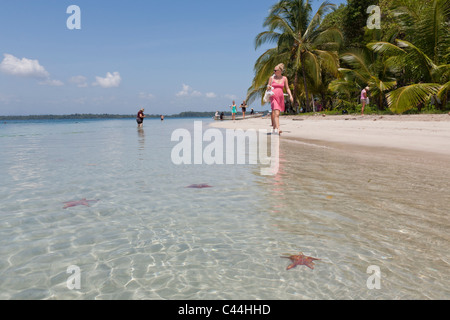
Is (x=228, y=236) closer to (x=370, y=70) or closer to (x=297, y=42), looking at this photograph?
(x=370, y=70)

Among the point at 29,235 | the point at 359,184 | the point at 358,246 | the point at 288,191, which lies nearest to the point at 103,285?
the point at 29,235

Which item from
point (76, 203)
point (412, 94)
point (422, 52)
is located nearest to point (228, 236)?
point (76, 203)

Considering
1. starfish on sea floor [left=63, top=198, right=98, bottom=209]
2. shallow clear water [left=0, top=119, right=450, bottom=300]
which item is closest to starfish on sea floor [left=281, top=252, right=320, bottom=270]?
shallow clear water [left=0, top=119, right=450, bottom=300]

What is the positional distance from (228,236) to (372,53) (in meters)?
24.2

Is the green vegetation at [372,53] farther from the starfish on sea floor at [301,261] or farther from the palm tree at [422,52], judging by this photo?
the starfish on sea floor at [301,261]

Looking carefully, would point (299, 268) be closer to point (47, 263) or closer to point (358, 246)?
point (358, 246)

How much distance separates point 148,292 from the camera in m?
2.34

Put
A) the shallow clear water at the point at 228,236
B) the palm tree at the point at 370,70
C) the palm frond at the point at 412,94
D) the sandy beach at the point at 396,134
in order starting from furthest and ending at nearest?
the palm tree at the point at 370,70 < the palm frond at the point at 412,94 < the sandy beach at the point at 396,134 < the shallow clear water at the point at 228,236

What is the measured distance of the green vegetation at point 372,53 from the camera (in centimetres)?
1730

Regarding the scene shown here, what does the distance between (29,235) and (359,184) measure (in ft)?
16.4

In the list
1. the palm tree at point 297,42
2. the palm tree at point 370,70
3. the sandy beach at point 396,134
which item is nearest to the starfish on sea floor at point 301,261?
the sandy beach at point 396,134

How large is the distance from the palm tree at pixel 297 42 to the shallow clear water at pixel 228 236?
875 inches

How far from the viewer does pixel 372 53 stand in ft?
75.7
